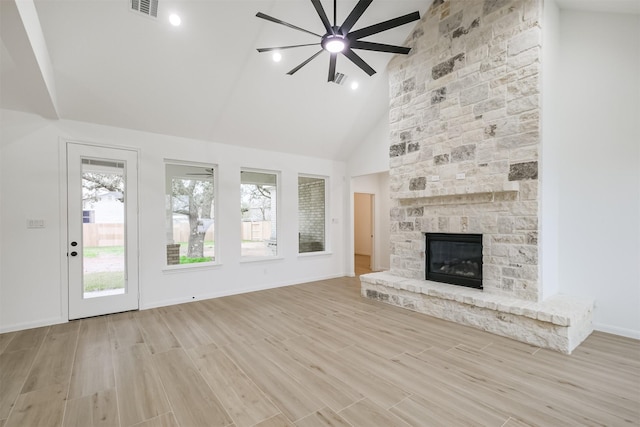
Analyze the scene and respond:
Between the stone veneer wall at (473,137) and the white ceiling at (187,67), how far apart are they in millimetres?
751

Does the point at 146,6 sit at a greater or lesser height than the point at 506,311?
greater

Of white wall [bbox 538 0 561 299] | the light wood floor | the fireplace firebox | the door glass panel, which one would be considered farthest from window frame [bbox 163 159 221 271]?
white wall [bbox 538 0 561 299]

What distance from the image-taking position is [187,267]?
500 centimetres

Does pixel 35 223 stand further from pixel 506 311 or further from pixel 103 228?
pixel 506 311

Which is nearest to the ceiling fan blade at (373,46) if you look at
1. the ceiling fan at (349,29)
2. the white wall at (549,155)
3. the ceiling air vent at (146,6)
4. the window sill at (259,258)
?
the ceiling fan at (349,29)

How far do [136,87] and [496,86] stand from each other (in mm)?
4746

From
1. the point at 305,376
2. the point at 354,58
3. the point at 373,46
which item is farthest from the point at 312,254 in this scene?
the point at 373,46

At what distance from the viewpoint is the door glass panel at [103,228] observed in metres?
4.26

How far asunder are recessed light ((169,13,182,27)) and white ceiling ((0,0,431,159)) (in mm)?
41

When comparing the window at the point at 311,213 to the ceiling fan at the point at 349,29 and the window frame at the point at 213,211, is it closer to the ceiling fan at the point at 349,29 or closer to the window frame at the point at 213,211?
the window frame at the point at 213,211

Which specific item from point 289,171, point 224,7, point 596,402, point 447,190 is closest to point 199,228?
point 289,171

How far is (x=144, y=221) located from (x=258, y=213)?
80.4 inches

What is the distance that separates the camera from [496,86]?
3.75 m

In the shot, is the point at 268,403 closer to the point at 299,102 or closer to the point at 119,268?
the point at 119,268
